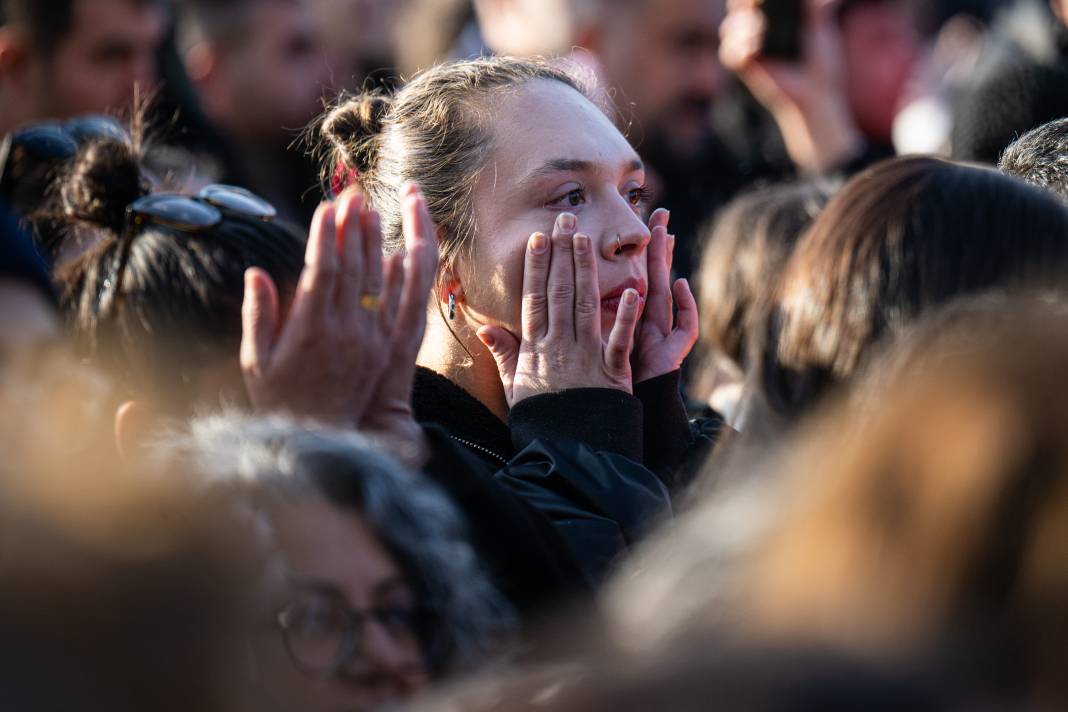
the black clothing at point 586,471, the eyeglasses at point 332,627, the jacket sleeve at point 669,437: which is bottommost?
the jacket sleeve at point 669,437

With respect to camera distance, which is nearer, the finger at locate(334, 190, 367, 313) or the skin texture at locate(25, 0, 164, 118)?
the finger at locate(334, 190, 367, 313)

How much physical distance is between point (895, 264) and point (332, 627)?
1.15 m

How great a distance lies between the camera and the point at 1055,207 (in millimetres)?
2404

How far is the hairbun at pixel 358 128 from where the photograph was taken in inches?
130

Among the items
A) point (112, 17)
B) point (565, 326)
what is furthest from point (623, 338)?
point (112, 17)

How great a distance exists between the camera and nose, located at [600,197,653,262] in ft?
9.77

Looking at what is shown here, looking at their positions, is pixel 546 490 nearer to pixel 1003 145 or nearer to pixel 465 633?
pixel 465 633

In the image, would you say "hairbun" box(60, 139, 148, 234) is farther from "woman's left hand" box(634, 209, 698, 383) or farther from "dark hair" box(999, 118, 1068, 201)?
"dark hair" box(999, 118, 1068, 201)

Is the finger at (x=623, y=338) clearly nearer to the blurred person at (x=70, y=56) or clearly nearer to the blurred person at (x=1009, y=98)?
the blurred person at (x=1009, y=98)

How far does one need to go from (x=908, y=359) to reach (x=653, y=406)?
1373 millimetres

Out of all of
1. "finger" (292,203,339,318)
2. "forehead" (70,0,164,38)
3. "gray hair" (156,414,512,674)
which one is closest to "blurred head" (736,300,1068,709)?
"gray hair" (156,414,512,674)

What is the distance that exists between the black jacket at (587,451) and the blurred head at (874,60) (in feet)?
7.86

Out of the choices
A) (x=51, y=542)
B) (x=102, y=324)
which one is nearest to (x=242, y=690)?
(x=51, y=542)

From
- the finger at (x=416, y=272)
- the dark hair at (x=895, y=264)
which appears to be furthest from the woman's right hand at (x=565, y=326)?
the finger at (x=416, y=272)
